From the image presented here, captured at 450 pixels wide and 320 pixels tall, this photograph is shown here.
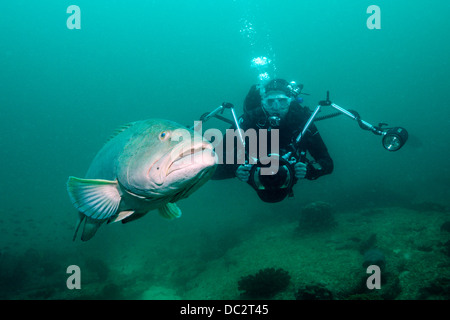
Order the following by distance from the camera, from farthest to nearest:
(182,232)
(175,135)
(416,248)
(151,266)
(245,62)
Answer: (245,62) < (182,232) < (151,266) < (416,248) < (175,135)

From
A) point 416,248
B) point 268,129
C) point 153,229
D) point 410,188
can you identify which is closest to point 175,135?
point 268,129

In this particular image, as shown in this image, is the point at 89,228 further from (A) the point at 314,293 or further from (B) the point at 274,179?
(A) the point at 314,293

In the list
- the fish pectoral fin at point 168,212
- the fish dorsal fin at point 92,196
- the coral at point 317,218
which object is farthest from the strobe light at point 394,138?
the coral at point 317,218

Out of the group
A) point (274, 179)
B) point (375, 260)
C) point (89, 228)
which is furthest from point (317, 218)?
point (89, 228)

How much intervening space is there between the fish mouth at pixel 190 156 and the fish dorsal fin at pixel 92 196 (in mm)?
844

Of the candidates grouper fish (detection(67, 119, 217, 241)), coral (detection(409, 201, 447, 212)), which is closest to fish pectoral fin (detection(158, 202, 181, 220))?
grouper fish (detection(67, 119, 217, 241))

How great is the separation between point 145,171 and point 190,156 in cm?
41

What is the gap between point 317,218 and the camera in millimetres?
10586

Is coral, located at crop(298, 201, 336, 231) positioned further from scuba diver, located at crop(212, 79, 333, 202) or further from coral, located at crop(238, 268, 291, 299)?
scuba diver, located at crop(212, 79, 333, 202)

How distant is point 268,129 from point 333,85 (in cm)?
15304

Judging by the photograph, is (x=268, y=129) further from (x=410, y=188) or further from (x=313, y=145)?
(x=410, y=188)

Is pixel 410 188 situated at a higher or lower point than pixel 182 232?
higher

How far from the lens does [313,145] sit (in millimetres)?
5773
